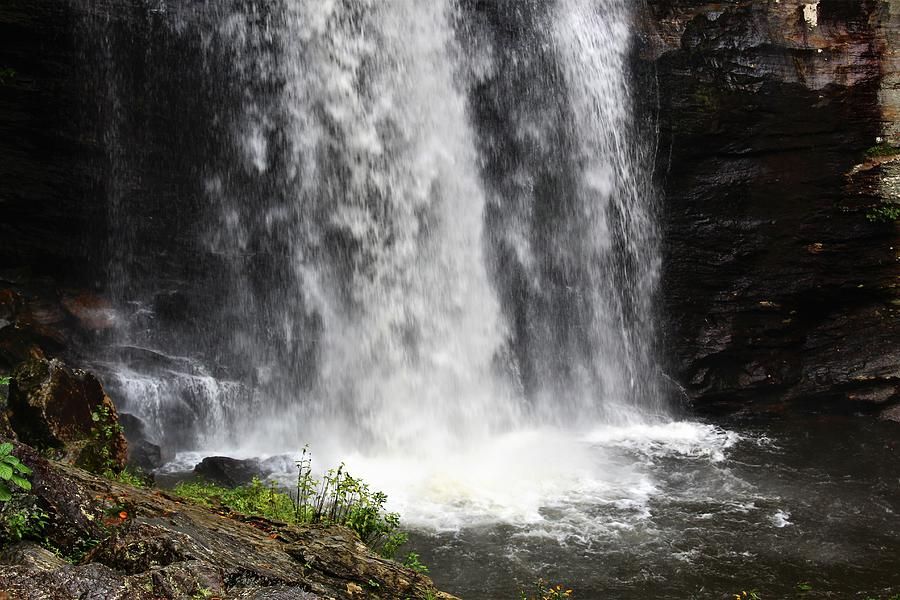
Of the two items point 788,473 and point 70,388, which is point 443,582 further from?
point 788,473

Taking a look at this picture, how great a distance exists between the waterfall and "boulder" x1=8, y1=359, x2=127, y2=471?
498 centimetres

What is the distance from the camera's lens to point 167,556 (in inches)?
179

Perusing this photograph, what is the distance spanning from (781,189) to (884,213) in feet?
5.69

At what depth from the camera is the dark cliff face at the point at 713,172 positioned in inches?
478

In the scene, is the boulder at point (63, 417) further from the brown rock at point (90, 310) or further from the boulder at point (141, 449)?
the brown rock at point (90, 310)

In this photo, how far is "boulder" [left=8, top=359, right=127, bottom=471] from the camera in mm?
6746

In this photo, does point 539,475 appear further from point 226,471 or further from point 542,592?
point 226,471

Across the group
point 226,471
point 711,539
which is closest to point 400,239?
point 226,471

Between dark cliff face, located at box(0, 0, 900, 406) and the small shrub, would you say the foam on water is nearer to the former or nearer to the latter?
dark cliff face, located at box(0, 0, 900, 406)

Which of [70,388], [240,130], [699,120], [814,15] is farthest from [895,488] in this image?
[240,130]

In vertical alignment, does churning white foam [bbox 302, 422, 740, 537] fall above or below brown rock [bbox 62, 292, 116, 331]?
below

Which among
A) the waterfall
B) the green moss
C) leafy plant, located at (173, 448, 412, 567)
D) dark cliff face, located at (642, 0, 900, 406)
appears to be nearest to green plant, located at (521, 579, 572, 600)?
leafy plant, located at (173, 448, 412, 567)

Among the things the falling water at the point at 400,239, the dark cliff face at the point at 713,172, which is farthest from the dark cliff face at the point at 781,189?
the falling water at the point at 400,239

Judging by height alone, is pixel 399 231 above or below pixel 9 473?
above
